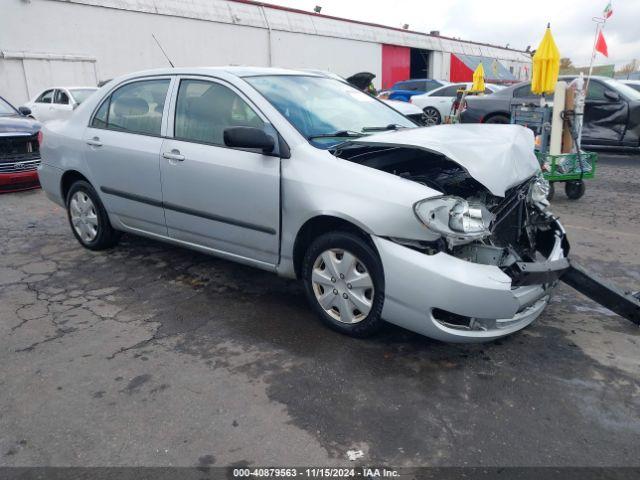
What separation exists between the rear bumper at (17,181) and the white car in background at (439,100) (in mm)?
11615

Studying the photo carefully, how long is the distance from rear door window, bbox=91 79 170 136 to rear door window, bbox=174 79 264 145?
0.23 metres

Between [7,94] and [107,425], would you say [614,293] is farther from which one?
[7,94]

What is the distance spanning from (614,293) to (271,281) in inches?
95.2

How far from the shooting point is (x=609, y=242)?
17.6ft

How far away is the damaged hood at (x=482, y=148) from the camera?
9.82 ft

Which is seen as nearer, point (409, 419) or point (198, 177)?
point (409, 419)

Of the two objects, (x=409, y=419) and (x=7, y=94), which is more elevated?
(x=7, y=94)

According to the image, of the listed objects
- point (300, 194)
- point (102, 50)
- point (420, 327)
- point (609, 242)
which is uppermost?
point (102, 50)

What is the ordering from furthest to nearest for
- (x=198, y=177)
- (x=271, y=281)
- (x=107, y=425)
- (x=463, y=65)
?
1. (x=463, y=65)
2. (x=271, y=281)
3. (x=198, y=177)
4. (x=107, y=425)

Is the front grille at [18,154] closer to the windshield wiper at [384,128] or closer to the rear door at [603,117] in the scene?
the windshield wiper at [384,128]

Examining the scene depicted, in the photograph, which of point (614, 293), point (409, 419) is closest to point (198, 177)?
point (409, 419)

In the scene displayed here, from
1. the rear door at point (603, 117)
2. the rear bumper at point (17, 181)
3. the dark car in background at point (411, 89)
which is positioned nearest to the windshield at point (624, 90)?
the rear door at point (603, 117)

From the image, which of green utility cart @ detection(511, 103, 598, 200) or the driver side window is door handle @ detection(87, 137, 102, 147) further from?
the driver side window

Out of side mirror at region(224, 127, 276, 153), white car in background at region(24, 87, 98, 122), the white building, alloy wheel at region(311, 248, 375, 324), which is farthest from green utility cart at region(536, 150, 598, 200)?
the white building
